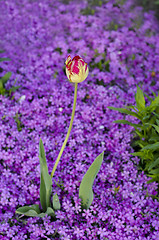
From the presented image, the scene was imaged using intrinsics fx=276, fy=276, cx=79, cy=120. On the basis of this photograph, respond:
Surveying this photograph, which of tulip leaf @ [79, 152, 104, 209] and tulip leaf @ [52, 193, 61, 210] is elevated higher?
tulip leaf @ [79, 152, 104, 209]

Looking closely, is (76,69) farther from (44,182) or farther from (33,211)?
(33,211)

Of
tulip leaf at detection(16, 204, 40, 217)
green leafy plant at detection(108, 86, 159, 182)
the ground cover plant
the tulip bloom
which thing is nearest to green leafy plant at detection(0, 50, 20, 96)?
the ground cover plant


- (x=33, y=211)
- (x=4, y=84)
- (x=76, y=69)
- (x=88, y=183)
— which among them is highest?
(x=76, y=69)

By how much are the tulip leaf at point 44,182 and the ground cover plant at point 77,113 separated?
124 millimetres

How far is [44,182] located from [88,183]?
33cm

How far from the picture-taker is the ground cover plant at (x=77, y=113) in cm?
218

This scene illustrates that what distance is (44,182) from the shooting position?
203cm

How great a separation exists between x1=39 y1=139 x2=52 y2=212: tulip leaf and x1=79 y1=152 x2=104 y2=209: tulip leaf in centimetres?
25

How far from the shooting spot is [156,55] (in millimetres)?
3611

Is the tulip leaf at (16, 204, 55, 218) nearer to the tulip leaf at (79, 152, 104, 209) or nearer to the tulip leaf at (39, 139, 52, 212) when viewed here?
the tulip leaf at (39, 139, 52, 212)

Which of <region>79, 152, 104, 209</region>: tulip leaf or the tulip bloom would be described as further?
<region>79, 152, 104, 209</region>: tulip leaf

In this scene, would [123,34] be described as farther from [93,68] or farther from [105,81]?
[105,81]

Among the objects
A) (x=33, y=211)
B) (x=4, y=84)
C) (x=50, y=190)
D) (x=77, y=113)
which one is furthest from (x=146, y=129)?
(x=4, y=84)

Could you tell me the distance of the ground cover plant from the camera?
2.18 m
